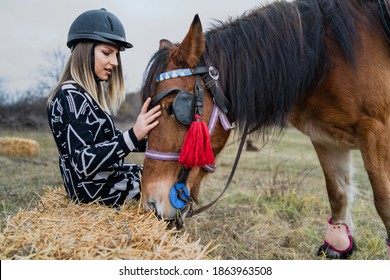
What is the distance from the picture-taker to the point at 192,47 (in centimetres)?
208

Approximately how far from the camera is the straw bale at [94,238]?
5.33ft

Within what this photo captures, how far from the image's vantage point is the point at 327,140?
8.82 feet

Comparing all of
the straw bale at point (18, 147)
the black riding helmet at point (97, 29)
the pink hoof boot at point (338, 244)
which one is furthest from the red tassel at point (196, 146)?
the straw bale at point (18, 147)

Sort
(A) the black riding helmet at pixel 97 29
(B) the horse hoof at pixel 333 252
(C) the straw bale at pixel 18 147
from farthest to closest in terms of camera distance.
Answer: (C) the straw bale at pixel 18 147
(B) the horse hoof at pixel 333 252
(A) the black riding helmet at pixel 97 29

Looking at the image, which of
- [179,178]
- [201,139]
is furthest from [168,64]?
[179,178]

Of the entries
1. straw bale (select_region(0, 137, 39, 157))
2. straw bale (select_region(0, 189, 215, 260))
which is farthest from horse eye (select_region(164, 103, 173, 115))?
straw bale (select_region(0, 137, 39, 157))

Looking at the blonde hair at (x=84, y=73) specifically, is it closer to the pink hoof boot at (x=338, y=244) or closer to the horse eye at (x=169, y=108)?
the horse eye at (x=169, y=108)

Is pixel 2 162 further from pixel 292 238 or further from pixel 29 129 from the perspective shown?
pixel 292 238

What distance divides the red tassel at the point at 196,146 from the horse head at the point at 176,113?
0.17 feet

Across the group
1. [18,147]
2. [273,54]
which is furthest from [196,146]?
[18,147]

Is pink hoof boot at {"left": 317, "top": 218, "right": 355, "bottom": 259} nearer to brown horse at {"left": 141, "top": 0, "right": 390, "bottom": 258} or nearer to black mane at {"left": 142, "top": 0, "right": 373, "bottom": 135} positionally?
brown horse at {"left": 141, "top": 0, "right": 390, "bottom": 258}

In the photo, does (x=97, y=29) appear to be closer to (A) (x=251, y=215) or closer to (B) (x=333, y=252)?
(A) (x=251, y=215)

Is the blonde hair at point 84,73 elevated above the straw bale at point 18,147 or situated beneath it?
elevated above
